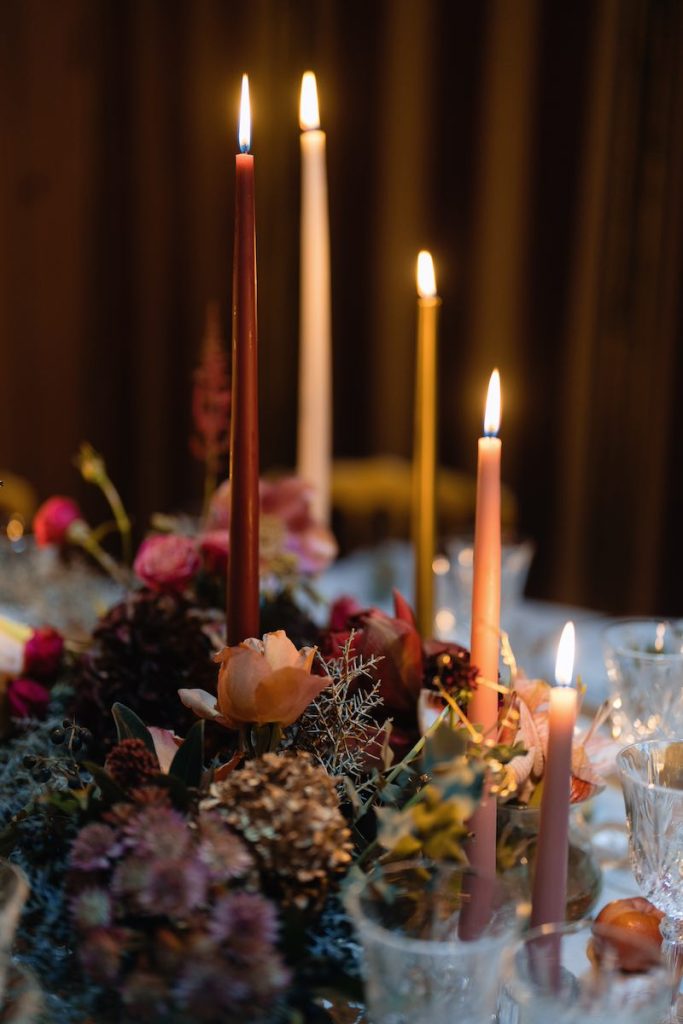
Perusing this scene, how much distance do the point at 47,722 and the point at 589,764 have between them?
12.8 inches

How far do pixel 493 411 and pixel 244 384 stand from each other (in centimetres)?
13

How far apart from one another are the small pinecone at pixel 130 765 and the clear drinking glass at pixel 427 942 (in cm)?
11

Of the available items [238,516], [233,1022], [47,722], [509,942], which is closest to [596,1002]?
[509,942]

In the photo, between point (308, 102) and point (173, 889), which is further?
point (308, 102)

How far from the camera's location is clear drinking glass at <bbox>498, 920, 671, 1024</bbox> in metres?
0.42

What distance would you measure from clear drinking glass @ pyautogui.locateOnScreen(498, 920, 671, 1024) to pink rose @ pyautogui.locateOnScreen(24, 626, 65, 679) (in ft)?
1.24

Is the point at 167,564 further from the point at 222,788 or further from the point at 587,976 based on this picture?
the point at 587,976

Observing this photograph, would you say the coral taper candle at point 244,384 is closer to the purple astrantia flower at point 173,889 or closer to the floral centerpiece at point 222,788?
the floral centerpiece at point 222,788

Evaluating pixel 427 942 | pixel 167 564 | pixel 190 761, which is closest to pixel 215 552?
pixel 167 564

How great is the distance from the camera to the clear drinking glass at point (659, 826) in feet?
1.82

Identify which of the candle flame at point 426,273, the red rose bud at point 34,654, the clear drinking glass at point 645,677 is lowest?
the clear drinking glass at point 645,677

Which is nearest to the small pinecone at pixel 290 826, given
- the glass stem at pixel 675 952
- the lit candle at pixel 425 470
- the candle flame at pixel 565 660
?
the candle flame at pixel 565 660

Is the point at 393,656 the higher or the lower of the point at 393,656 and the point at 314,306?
the lower

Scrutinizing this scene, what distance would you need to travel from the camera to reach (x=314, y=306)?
→ 88 cm
